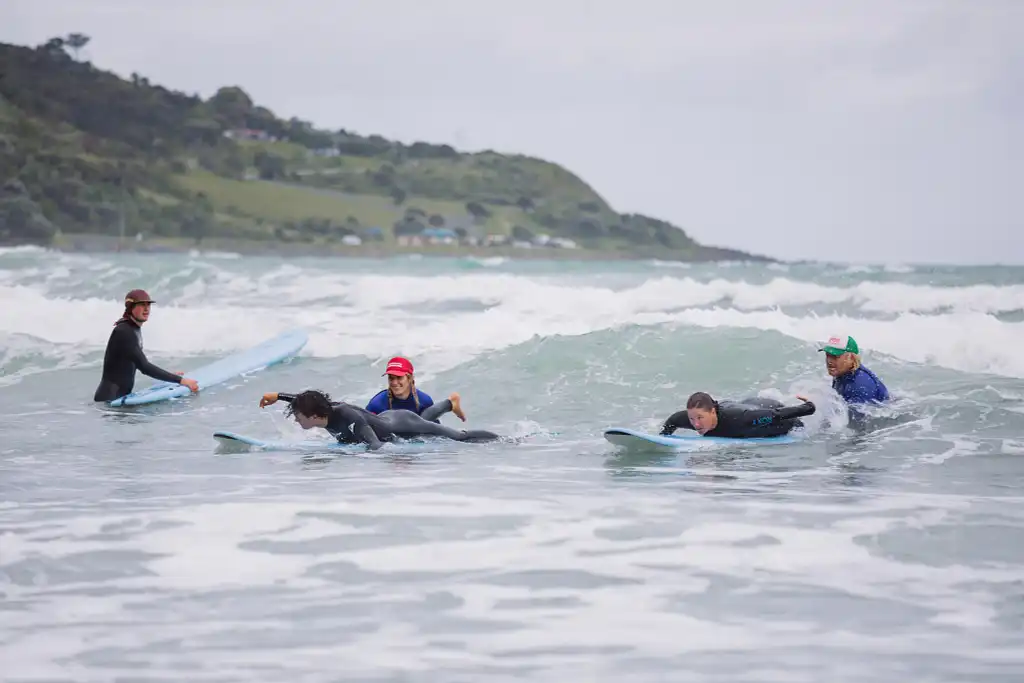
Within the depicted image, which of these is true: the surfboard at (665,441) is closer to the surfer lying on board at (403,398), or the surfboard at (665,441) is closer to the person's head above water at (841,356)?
the person's head above water at (841,356)

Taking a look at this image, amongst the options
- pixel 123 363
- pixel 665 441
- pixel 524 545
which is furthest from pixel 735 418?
pixel 123 363

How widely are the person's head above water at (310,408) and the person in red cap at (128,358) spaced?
266 cm

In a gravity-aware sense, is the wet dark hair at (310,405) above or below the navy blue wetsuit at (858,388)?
below

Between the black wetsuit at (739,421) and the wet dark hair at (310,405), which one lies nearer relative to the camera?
the wet dark hair at (310,405)

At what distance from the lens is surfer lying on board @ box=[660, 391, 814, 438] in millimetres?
7398

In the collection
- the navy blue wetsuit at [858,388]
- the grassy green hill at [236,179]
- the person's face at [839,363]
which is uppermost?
the grassy green hill at [236,179]

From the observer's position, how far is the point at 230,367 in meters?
12.1

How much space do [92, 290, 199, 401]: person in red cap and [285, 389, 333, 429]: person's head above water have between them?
2.66 m

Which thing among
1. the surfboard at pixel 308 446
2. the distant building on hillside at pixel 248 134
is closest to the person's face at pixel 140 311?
the surfboard at pixel 308 446

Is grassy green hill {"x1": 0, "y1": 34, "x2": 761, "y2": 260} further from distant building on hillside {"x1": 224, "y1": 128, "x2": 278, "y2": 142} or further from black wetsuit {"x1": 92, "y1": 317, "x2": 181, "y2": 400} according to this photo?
black wetsuit {"x1": 92, "y1": 317, "x2": 181, "y2": 400}

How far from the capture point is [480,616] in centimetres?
414

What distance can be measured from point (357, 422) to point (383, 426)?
0.70 feet

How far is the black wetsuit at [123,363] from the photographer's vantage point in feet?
31.8

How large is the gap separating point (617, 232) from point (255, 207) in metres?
17.9
